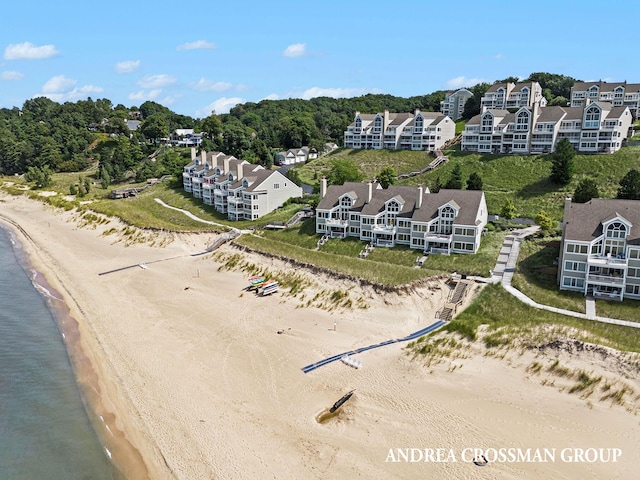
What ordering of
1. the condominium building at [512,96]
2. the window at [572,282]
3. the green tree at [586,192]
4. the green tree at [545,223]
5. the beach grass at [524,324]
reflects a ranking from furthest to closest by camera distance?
1. the condominium building at [512,96]
2. the green tree at [586,192]
3. the green tree at [545,223]
4. the window at [572,282]
5. the beach grass at [524,324]

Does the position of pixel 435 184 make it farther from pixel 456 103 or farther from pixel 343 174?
pixel 456 103

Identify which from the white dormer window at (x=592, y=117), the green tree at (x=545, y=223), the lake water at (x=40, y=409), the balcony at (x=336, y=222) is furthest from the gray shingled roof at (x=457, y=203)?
the lake water at (x=40, y=409)

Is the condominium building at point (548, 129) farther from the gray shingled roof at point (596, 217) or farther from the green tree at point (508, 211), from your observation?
the gray shingled roof at point (596, 217)

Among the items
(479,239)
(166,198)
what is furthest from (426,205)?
(166,198)

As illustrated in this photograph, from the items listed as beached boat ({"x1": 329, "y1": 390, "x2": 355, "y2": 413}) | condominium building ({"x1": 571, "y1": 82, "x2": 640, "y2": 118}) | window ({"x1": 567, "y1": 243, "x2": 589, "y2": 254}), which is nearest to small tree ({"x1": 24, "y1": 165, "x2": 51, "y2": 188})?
beached boat ({"x1": 329, "y1": 390, "x2": 355, "y2": 413})

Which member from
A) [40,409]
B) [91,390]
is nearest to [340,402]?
[91,390]
